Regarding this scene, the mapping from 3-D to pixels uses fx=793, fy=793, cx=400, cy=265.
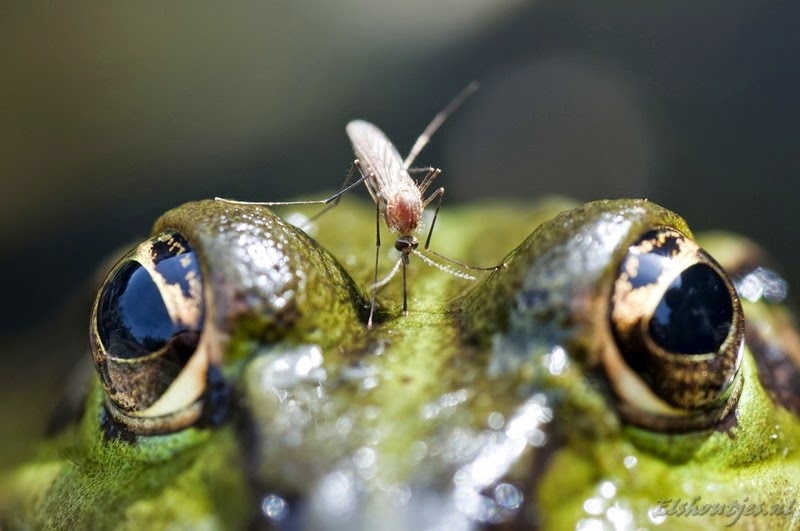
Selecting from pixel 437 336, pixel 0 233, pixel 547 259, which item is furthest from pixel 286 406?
pixel 0 233

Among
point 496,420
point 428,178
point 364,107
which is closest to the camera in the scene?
point 496,420

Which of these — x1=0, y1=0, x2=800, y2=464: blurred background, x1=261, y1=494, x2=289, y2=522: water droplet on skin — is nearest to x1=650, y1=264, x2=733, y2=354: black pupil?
x1=261, y1=494, x2=289, y2=522: water droplet on skin

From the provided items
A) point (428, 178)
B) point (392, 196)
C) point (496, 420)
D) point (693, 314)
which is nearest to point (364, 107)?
point (428, 178)

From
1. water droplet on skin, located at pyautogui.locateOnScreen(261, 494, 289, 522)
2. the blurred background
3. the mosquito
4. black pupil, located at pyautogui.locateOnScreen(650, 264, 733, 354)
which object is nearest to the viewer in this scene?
water droplet on skin, located at pyautogui.locateOnScreen(261, 494, 289, 522)

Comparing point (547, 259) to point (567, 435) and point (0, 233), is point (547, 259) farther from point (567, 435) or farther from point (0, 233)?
point (0, 233)

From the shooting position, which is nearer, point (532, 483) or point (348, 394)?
point (532, 483)

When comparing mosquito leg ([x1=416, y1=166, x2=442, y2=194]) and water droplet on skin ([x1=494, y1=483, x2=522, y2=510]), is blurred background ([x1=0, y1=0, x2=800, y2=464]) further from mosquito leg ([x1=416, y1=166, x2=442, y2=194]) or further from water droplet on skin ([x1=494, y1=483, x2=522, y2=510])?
water droplet on skin ([x1=494, y1=483, x2=522, y2=510])

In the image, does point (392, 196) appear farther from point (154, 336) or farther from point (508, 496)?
point (508, 496)
